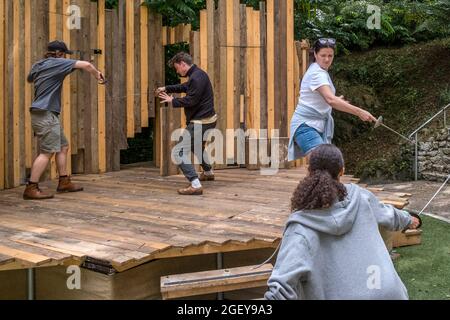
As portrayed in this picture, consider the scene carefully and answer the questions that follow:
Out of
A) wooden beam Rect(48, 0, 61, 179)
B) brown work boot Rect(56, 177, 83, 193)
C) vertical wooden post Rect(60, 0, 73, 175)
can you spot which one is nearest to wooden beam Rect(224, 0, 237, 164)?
vertical wooden post Rect(60, 0, 73, 175)

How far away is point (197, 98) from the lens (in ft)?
21.5

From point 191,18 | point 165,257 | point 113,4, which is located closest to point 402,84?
point 191,18

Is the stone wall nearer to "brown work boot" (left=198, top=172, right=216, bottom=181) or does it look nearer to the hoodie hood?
"brown work boot" (left=198, top=172, right=216, bottom=181)

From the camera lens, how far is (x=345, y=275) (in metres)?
2.54

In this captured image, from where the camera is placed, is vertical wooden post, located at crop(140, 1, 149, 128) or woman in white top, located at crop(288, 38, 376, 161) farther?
vertical wooden post, located at crop(140, 1, 149, 128)

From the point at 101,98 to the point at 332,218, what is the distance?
6.12 meters

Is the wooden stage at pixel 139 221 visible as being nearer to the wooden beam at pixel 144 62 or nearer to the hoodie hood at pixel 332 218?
the wooden beam at pixel 144 62

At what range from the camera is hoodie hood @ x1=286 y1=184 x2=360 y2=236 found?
256 cm

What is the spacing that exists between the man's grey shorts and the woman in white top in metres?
2.85

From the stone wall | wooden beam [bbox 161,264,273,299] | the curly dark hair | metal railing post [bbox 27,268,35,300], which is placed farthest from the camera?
the stone wall

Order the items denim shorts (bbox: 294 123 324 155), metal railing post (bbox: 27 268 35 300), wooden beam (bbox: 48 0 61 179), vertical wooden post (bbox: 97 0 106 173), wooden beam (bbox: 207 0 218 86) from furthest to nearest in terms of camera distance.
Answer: wooden beam (bbox: 207 0 218 86) → vertical wooden post (bbox: 97 0 106 173) → wooden beam (bbox: 48 0 61 179) → denim shorts (bbox: 294 123 324 155) → metal railing post (bbox: 27 268 35 300)

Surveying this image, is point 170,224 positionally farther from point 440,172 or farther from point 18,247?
point 440,172

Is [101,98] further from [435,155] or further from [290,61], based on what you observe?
[435,155]

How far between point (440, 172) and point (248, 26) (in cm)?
515
